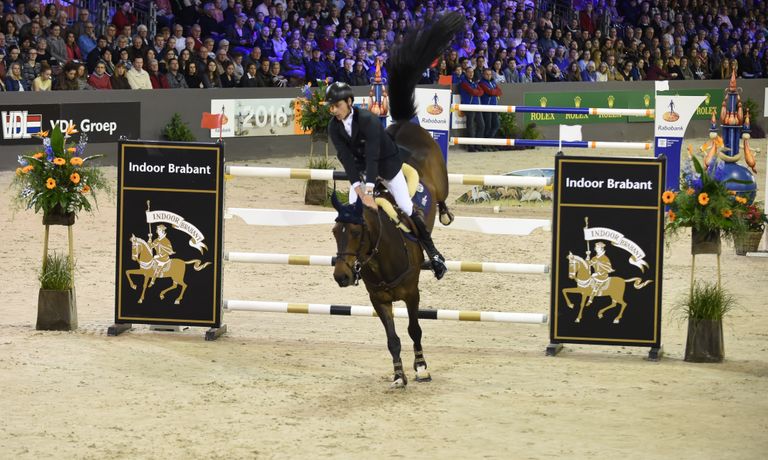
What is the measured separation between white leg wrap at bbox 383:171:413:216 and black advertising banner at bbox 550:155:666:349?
130cm

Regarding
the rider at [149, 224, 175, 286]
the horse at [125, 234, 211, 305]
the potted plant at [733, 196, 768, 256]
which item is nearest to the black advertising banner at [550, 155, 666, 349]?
the horse at [125, 234, 211, 305]

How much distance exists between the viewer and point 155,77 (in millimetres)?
20328

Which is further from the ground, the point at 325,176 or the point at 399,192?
the point at 325,176

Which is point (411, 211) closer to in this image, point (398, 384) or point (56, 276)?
point (398, 384)

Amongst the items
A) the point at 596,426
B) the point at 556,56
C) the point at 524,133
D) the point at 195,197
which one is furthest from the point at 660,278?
the point at 556,56

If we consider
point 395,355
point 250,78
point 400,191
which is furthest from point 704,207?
point 250,78

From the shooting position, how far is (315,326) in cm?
1084

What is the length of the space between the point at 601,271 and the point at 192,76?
511 inches

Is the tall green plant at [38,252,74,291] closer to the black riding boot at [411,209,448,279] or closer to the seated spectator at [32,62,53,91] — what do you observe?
the black riding boot at [411,209,448,279]

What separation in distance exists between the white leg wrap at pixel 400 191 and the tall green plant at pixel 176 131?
1173cm

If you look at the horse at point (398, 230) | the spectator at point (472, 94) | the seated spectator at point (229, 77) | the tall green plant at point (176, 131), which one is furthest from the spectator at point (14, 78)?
the horse at point (398, 230)

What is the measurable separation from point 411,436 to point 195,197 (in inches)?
134

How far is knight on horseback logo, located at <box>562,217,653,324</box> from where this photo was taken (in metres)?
9.33

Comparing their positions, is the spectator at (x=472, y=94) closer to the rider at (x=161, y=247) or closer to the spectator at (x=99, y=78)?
the spectator at (x=99, y=78)
